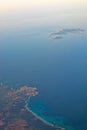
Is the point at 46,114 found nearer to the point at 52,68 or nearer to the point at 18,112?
the point at 18,112

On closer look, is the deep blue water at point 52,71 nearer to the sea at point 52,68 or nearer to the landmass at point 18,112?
the sea at point 52,68

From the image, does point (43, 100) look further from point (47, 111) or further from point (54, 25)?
point (54, 25)

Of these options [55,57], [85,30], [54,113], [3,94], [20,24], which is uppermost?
[20,24]

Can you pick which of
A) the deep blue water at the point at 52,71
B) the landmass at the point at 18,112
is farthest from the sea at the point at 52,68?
the landmass at the point at 18,112

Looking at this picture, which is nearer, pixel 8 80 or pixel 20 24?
pixel 8 80

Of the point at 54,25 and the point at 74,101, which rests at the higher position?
the point at 54,25

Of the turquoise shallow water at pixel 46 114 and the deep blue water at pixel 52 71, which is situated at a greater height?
the deep blue water at pixel 52 71

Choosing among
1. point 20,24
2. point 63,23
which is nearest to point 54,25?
point 63,23
